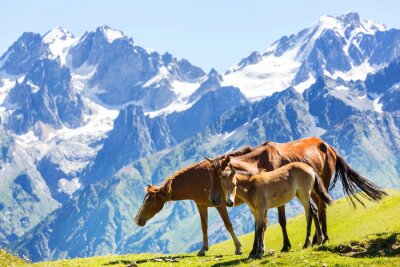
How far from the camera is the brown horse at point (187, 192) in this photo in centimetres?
3306

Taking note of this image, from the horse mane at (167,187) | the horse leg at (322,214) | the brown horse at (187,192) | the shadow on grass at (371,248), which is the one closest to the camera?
the shadow on grass at (371,248)

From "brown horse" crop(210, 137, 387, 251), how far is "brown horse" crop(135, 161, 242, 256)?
8.91 ft

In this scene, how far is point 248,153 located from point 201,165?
331 cm

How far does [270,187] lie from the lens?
1090 inches

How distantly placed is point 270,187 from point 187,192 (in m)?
6.96

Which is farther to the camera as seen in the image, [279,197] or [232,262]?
[279,197]

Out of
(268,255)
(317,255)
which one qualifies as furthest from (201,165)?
(317,255)

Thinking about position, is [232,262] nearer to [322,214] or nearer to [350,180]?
[322,214]

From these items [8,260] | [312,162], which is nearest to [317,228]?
[312,162]

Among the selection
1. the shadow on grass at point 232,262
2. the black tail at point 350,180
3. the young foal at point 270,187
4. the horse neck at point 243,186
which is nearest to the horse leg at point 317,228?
the young foal at point 270,187

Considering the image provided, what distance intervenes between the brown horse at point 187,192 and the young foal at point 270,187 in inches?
176

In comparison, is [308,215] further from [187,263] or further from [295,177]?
[187,263]

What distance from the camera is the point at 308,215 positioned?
28438 millimetres

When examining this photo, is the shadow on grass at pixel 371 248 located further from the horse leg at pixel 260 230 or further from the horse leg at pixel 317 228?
the horse leg at pixel 260 230
